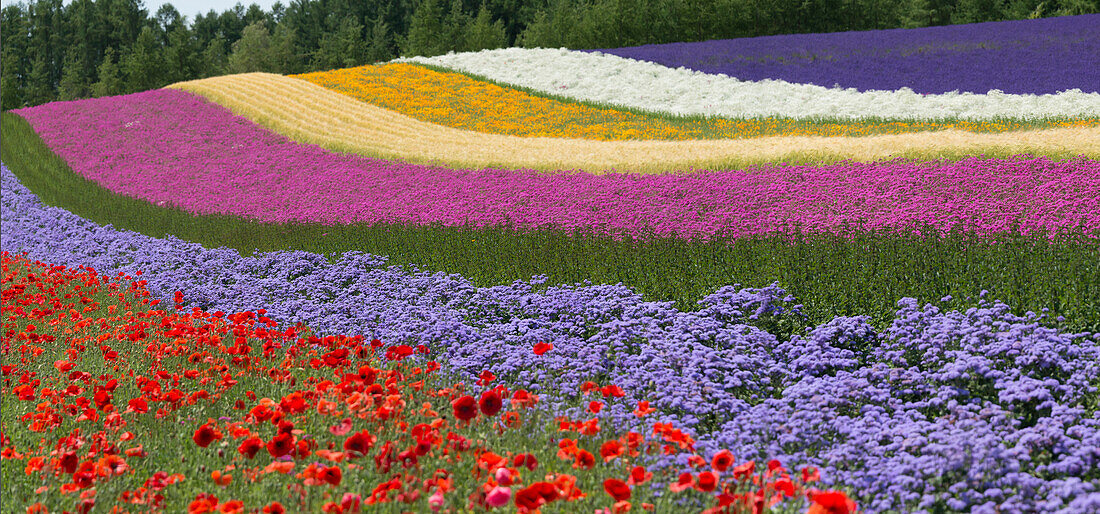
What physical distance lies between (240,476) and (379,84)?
2787 cm

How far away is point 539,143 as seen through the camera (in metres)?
18.3

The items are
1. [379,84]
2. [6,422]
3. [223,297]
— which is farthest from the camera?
[379,84]

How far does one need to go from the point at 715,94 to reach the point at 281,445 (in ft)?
74.3

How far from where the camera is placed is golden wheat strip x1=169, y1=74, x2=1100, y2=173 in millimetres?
10391

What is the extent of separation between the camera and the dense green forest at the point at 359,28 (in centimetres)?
4097

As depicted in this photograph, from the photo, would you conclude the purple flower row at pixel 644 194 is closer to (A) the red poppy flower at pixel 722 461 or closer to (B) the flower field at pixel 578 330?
(B) the flower field at pixel 578 330

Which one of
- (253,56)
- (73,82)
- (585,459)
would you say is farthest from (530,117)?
(73,82)

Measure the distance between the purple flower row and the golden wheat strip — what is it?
51cm

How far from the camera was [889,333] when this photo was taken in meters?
6.18

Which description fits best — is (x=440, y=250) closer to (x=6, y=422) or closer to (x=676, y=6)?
(x=6, y=422)

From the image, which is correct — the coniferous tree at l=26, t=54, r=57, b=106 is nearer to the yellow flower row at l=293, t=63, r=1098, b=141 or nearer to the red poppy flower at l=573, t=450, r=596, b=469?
the yellow flower row at l=293, t=63, r=1098, b=141

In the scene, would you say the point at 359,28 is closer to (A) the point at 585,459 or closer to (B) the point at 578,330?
(B) the point at 578,330

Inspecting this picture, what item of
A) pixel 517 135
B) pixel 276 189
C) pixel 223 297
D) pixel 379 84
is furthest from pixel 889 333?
pixel 379 84

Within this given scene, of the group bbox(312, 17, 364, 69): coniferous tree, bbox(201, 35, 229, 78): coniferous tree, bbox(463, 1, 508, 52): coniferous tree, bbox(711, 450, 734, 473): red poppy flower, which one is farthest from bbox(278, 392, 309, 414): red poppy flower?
bbox(201, 35, 229, 78): coniferous tree
